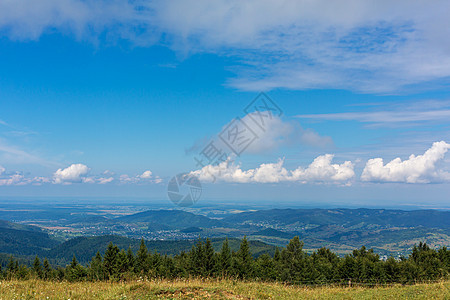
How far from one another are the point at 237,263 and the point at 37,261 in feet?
144

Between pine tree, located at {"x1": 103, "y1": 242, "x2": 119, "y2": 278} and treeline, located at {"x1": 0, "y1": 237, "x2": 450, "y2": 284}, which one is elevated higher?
pine tree, located at {"x1": 103, "y1": 242, "x2": 119, "y2": 278}

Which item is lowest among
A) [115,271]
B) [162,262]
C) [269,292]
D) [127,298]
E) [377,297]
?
[162,262]

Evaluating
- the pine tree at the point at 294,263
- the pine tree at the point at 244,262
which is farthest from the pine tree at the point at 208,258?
the pine tree at the point at 294,263

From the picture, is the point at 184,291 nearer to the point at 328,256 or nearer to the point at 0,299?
the point at 0,299

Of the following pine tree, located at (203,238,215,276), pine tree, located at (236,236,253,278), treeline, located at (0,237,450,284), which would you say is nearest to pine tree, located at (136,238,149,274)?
treeline, located at (0,237,450,284)

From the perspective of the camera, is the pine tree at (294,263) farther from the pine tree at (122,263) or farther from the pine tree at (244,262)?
the pine tree at (122,263)

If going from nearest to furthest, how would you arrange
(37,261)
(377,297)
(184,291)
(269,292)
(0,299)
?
1. (0,299)
2. (184,291)
3. (269,292)
4. (377,297)
5. (37,261)

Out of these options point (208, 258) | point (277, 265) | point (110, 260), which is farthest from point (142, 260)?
point (277, 265)

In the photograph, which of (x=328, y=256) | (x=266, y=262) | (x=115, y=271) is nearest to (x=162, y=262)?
(x=115, y=271)

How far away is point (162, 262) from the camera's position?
58.1 meters

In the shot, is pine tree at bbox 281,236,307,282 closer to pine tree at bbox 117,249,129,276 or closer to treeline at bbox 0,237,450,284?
treeline at bbox 0,237,450,284

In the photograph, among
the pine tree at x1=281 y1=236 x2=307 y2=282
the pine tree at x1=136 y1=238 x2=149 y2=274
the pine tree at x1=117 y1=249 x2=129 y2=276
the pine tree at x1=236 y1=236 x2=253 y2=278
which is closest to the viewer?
the pine tree at x1=117 y1=249 x2=129 y2=276

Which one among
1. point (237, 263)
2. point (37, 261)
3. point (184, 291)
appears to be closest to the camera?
point (184, 291)

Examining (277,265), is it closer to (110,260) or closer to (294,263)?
(294,263)
